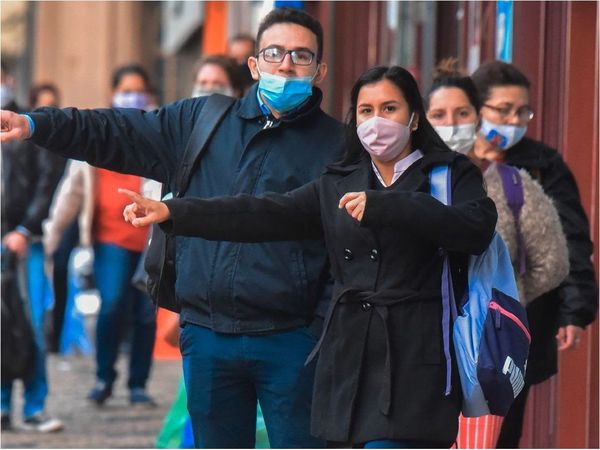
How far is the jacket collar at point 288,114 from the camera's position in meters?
5.43

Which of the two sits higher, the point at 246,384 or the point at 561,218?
the point at 561,218

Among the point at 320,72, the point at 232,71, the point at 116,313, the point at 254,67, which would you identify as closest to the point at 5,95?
the point at 232,71

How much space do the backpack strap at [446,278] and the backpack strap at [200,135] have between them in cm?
90

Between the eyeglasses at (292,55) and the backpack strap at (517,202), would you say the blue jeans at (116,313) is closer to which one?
the backpack strap at (517,202)

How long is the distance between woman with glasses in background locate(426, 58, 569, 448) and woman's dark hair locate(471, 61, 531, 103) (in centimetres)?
23

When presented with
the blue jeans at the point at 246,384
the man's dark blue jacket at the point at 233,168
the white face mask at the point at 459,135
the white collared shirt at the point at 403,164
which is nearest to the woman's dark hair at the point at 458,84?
the white face mask at the point at 459,135

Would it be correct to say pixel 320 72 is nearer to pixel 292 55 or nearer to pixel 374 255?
pixel 292 55

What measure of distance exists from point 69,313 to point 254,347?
955cm

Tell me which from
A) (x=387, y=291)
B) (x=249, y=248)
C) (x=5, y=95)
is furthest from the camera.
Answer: (x=5, y=95)

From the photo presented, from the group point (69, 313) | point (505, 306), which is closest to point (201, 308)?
point (505, 306)

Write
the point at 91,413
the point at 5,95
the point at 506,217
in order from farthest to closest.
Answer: the point at 91,413 → the point at 5,95 → the point at 506,217

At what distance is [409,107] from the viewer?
16.5 ft

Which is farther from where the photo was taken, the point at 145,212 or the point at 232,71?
the point at 232,71

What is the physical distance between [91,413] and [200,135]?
519cm
